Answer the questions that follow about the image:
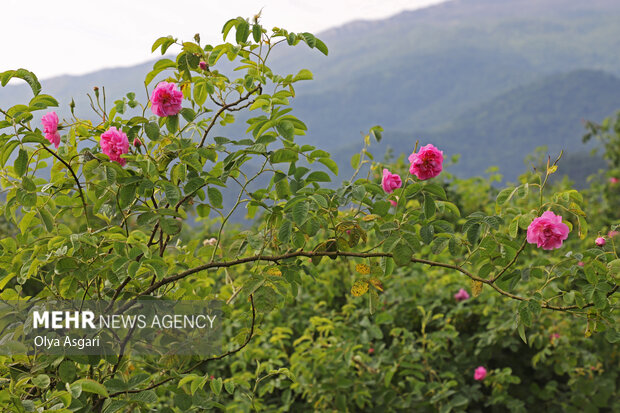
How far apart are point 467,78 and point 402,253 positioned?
11197 cm

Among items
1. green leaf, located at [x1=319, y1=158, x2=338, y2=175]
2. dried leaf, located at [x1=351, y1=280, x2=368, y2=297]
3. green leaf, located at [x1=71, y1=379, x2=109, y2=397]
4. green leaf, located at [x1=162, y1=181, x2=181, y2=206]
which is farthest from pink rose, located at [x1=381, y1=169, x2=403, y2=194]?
green leaf, located at [x1=71, y1=379, x2=109, y2=397]

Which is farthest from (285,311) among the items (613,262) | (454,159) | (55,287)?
(454,159)

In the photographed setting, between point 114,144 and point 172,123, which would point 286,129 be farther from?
point 114,144

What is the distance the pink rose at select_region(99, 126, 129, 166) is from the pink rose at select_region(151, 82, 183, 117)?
107mm

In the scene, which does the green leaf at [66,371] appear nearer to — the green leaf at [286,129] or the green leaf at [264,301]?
the green leaf at [264,301]

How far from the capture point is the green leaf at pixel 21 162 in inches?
48.9

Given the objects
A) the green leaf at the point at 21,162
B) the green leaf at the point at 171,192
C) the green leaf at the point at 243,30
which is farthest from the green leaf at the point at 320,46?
the green leaf at the point at 21,162

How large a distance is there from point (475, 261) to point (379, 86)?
10470cm

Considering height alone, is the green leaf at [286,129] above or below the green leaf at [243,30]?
below

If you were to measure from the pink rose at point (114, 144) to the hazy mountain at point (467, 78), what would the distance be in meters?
68.1

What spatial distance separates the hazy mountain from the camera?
7594 centimetres

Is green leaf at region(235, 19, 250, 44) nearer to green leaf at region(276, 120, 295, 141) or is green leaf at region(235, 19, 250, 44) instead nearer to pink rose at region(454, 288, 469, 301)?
green leaf at region(276, 120, 295, 141)

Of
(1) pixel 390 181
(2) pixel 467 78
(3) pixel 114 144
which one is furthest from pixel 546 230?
(2) pixel 467 78

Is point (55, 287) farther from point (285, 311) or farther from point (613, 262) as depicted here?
point (285, 311)
